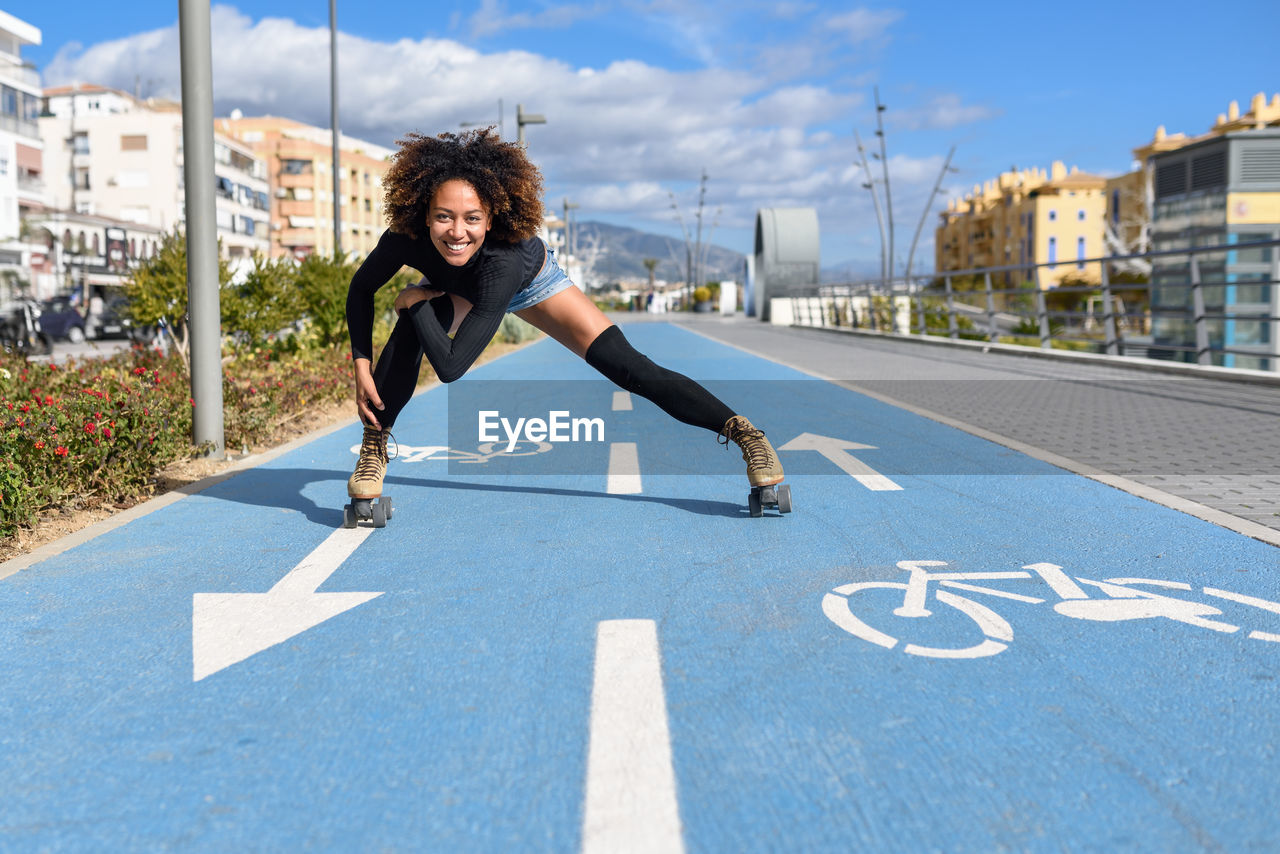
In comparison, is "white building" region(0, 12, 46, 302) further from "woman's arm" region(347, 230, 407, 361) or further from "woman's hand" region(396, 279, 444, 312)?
"woman's hand" region(396, 279, 444, 312)

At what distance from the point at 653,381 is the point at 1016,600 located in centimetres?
206

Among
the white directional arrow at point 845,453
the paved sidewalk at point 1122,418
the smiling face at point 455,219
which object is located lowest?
the white directional arrow at point 845,453

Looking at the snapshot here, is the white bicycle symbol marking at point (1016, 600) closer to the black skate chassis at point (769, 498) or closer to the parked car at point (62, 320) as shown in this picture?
the black skate chassis at point (769, 498)

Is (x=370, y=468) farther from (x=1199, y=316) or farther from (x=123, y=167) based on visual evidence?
(x=123, y=167)

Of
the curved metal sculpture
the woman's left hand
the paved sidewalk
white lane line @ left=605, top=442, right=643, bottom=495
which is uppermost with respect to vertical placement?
the curved metal sculpture

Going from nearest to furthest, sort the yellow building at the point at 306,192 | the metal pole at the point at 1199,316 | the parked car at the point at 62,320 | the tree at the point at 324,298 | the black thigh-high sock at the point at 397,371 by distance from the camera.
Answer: the black thigh-high sock at the point at 397,371, the metal pole at the point at 1199,316, the tree at the point at 324,298, the parked car at the point at 62,320, the yellow building at the point at 306,192

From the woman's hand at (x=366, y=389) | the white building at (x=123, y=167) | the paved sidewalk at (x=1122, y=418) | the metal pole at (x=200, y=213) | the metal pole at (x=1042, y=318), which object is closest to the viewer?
the woman's hand at (x=366, y=389)

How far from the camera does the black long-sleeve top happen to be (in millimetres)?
4930

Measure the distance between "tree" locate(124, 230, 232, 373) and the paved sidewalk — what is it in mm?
7272

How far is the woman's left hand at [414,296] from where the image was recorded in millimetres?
5090

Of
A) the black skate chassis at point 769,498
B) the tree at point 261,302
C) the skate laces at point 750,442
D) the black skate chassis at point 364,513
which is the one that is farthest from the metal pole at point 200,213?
the tree at point 261,302

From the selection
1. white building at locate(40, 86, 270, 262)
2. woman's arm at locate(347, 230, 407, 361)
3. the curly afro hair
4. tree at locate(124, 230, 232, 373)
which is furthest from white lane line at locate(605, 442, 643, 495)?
white building at locate(40, 86, 270, 262)

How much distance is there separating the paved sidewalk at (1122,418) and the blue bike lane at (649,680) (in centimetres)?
75

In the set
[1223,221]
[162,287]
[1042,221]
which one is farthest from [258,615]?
[1042,221]
